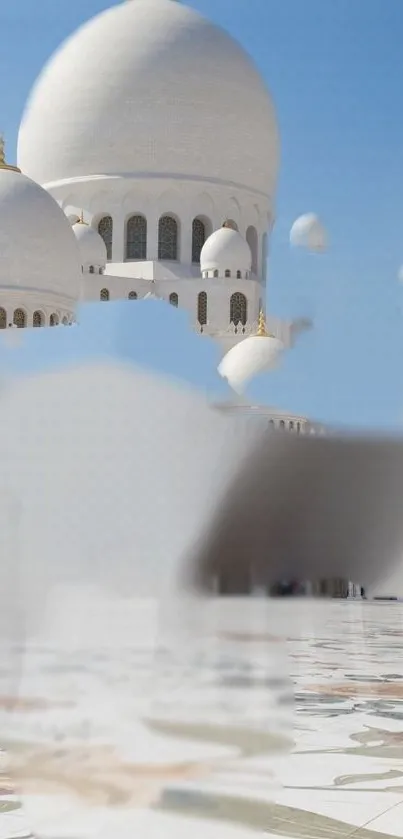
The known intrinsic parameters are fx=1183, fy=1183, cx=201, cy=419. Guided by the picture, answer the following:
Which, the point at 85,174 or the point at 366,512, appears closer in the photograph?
the point at 366,512

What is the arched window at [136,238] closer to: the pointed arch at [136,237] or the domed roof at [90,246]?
the pointed arch at [136,237]

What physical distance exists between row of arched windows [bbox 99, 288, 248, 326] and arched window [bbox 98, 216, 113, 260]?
4.10ft

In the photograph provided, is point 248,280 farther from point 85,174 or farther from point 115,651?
point 115,651

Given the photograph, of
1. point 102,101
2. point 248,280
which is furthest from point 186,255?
point 102,101

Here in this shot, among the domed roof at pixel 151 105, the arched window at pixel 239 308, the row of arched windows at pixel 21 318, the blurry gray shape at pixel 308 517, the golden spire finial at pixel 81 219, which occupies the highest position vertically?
the domed roof at pixel 151 105

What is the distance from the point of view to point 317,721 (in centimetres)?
235

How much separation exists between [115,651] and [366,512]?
479 millimetres

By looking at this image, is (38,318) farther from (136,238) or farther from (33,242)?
(136,238)

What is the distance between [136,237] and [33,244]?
3419 millimetres

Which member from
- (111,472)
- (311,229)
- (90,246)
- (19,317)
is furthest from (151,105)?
(111,472)

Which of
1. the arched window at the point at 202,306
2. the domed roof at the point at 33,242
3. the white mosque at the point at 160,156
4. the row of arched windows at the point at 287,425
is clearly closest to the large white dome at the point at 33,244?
the domed roof at the point at 33,242

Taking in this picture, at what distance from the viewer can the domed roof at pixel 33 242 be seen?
13.2 meters

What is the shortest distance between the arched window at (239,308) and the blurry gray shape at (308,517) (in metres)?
14.0

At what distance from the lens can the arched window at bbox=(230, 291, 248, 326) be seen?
50.6 feet
